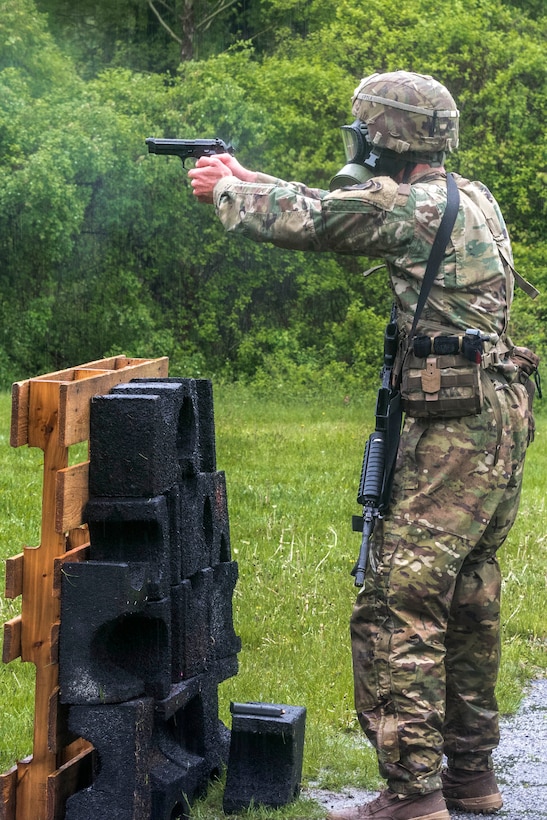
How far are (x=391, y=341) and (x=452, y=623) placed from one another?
1.01 m

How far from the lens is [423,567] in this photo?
14.1 ft

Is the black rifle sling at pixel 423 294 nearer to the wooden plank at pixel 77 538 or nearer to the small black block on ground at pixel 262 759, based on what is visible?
the small black block on ground at pixel 262 759

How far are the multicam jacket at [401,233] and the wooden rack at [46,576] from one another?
30.5 inches

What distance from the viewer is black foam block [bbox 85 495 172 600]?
3.99 metres

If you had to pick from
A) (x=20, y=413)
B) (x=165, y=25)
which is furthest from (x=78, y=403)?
(x=165, y=25)

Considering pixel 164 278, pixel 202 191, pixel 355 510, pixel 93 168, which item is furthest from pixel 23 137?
pixel 202 191

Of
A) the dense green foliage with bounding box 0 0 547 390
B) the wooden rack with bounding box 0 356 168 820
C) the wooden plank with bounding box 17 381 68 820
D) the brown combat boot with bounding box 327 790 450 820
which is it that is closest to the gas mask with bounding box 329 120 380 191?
the wooden rack with bounding box 0 356 168 820

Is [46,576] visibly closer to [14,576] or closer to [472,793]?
[14,576]

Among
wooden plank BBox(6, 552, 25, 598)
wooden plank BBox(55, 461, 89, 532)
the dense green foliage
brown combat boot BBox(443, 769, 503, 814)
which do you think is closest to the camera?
wooden plank BBox(55, 461, 89, 532)

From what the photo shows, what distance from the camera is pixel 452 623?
186 inches

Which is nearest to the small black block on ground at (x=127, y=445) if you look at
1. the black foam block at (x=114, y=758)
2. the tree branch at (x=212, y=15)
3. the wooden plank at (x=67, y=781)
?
the black foam block at (x=114, y=758)

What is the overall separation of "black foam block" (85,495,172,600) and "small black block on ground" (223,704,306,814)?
81 cm

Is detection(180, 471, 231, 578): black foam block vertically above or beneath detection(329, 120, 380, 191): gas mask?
beneath

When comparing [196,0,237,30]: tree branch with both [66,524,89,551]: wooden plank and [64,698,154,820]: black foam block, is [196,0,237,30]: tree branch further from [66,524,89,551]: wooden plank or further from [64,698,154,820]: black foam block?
[64,698,154,820]: black foam block
